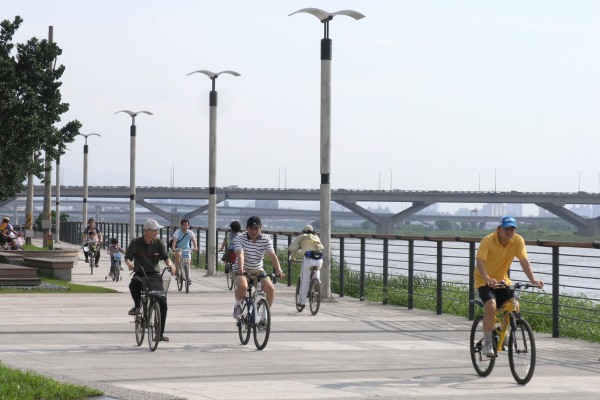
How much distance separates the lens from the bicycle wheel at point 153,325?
45.3 feet

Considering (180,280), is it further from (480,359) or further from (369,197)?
(369,197)

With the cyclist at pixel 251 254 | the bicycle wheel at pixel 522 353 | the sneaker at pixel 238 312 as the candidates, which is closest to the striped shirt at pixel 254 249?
the cyclist at pixel 251 254

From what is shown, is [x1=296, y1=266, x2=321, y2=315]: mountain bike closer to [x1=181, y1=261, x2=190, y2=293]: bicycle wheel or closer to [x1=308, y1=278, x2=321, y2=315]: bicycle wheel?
[x1=308, y1=278, x2=321, y2=315]: bicycle wheel

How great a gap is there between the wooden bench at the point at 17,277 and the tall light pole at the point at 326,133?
20.4 feet

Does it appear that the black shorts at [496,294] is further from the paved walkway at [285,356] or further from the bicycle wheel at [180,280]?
the bicycle wheel at [180,280]

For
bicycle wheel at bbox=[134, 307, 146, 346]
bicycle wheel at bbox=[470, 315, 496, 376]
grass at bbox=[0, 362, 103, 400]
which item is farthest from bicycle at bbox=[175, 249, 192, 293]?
Result: grass at bbox=[0, 362, 103, 400]

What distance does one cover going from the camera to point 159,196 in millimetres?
124000

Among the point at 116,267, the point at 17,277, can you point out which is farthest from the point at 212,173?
the point at 17,277

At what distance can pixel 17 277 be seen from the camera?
82.3 ft

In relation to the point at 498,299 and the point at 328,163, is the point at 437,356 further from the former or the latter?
the point at 328,163

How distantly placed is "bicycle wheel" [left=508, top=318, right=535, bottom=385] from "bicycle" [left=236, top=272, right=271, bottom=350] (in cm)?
355

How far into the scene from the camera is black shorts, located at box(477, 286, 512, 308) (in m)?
11.8

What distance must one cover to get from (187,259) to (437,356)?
1321 cm

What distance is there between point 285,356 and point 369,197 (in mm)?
108451
